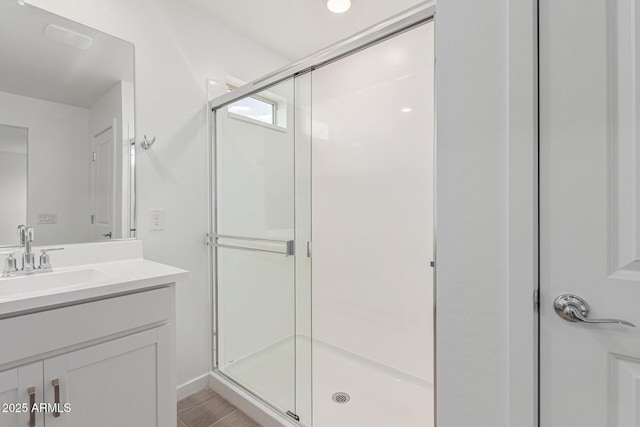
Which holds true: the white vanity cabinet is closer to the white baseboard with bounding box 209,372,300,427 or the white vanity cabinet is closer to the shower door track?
the white baseboard with bounding box 209,372,300,427

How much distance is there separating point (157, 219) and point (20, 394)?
0.99 metres

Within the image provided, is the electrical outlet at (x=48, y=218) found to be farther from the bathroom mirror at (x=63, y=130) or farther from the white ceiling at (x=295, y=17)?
the white ceiling at (x=295, y=17)

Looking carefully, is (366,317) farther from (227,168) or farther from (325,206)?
(227,168)

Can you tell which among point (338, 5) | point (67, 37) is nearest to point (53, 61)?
point (67, 37)

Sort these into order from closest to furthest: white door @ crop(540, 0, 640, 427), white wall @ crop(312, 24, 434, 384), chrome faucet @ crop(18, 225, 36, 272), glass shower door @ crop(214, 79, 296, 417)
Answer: white door @ crop(540, 0, 640, 427)
chrome faucet @ crop(18, 225, 36, 272)
glass shower door @ crop(214, 79, 296, 417)
white wall @ crop(312, 24, 434, 384)

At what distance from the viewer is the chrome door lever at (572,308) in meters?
0.73

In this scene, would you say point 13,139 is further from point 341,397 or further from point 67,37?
point 341,397

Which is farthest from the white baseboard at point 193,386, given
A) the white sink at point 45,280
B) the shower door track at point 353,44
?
the shower door track at point 353,44

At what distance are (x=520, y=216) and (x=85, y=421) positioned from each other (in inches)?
61.5

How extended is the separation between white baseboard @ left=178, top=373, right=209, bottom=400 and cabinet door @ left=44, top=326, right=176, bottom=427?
623 mm

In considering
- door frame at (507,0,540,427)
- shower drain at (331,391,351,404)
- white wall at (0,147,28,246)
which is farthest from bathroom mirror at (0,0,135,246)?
door frame at (507,0,540,427)

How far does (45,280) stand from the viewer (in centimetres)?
122

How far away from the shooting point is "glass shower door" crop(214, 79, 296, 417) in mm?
1636

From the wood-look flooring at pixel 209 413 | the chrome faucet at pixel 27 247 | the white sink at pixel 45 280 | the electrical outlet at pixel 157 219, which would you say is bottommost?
the wood-look flooring at pixel 209 413
